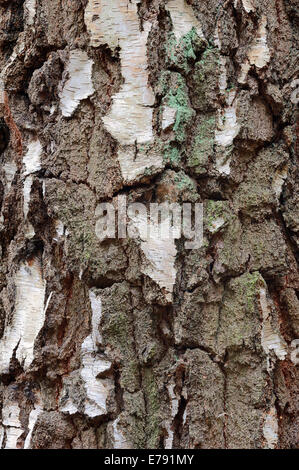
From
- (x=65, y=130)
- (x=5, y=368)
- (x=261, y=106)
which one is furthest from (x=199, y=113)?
(x=5, y=368)

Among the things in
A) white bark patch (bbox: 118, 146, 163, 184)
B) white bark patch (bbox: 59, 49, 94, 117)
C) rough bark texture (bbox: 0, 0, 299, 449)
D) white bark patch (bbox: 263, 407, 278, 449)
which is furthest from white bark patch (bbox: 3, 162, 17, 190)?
white bark patch (bbox: 263, 407, 278, 449)

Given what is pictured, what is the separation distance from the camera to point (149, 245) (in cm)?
102

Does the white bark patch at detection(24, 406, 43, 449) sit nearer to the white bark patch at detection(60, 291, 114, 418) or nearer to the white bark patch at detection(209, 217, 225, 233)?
the white bark patch at detection(60, 291, 114, 418)

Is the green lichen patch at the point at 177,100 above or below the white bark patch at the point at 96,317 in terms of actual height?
above

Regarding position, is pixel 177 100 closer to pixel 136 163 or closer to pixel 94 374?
pixel 136 163

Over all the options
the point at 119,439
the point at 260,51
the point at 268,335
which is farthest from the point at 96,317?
the point at 260,51

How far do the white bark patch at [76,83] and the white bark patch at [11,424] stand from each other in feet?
2.16

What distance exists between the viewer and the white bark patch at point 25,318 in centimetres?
108

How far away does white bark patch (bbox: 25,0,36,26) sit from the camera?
45.4 inches

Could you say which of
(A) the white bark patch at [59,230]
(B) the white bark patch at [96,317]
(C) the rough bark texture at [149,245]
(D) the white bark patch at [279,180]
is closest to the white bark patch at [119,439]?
(C) the rough bark texture at [149,245]

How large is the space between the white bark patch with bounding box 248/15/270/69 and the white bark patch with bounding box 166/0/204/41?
12 cm

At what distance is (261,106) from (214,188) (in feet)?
0.76

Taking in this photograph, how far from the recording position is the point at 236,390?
104cm

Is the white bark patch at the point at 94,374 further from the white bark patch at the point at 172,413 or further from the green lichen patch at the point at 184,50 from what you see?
the green lichen patch at the point at 184,50
